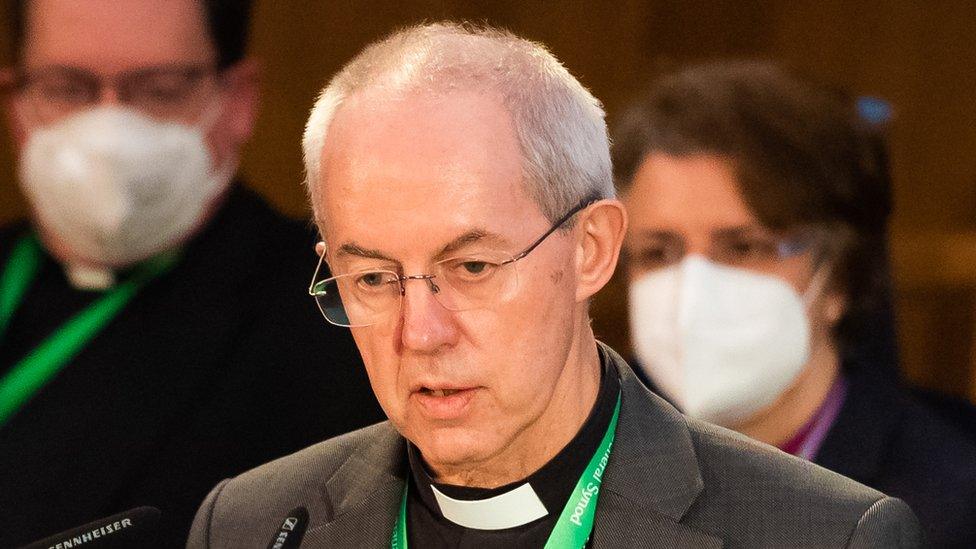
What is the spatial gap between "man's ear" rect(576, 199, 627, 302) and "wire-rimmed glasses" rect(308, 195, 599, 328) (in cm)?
6

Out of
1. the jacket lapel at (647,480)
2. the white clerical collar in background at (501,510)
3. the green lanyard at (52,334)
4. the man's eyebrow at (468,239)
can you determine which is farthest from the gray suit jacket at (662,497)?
the green lanyard at (52,334)

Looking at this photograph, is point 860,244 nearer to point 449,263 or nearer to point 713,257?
point 713,257

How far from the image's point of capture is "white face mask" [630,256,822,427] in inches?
128

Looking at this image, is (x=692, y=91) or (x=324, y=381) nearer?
(x=324, y=381)

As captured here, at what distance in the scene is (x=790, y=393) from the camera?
3295 mm

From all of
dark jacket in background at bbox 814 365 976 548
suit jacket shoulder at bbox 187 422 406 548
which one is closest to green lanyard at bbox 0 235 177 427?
suit jacket shoulder at bbox 187 422 406 548

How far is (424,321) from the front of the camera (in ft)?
6.29

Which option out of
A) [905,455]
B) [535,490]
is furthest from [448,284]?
[905,455]

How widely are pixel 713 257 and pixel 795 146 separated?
0.34m

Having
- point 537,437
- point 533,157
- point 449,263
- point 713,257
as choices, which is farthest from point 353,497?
point 713,257

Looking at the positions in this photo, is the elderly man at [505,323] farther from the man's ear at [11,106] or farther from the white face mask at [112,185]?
the man's ear at [11,106]

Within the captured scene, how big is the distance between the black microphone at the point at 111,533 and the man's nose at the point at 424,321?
42 cm

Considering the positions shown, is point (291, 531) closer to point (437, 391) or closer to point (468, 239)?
point (437, 391)

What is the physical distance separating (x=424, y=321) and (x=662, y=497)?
Result: 0.43 m
